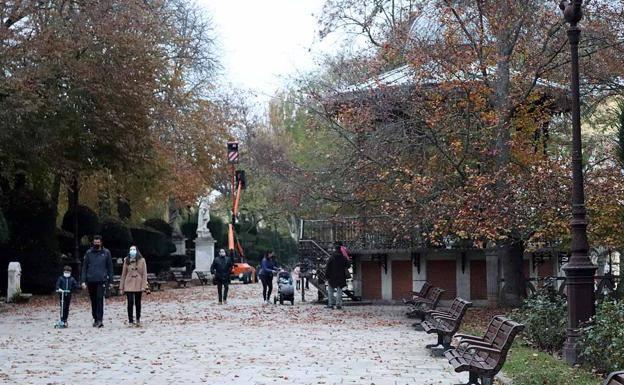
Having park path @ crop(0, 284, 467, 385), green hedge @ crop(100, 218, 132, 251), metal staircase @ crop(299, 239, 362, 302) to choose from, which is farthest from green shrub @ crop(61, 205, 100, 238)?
park path @ crop(0, 284, 467, 385)

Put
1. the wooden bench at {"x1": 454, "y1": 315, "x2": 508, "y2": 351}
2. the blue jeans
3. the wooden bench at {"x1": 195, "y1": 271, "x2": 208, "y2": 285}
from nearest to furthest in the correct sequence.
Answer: the wooden bench at {"x1": 454, "y1": 315, "x2": 508, "y2": 351}
the blue jeans
the wooden bench at {"x1": 195, "y1": 271, "x2": 208, "y2": 285}

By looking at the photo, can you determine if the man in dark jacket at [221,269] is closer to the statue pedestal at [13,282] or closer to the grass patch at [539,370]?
the statue pedestal at [13,282]

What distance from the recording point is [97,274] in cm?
1980

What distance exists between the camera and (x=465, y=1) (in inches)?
908

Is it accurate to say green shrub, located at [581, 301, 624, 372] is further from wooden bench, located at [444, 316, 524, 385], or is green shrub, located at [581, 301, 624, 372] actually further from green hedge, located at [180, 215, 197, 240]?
green hedge, located at [180, 215, 197, 240]

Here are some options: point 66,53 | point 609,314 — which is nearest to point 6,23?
point 66,53

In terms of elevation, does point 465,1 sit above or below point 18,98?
above

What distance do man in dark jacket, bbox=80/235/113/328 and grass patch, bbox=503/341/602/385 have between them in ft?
31.4

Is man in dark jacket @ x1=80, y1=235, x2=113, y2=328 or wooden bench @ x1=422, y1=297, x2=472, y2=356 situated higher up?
man in dark jacket @ x1=80, y1=235, x2=113, y2=328

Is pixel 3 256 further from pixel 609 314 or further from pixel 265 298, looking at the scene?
pixel 609 314

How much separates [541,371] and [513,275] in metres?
13.7

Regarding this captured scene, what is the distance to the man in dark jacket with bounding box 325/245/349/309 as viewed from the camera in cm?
2622

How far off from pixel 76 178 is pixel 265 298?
946cm

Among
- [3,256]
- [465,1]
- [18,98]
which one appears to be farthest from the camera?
[3,256]
